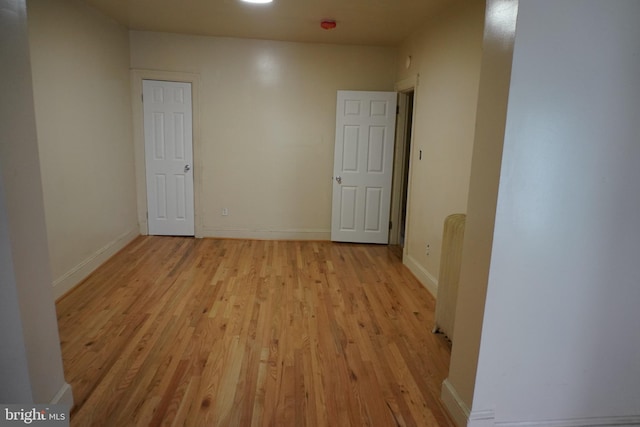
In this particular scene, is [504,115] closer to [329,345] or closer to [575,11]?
[575,11]

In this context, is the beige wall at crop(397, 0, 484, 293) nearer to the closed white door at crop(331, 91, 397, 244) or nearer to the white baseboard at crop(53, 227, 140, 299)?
the closed white door at crop(331, 91, 397, 244)

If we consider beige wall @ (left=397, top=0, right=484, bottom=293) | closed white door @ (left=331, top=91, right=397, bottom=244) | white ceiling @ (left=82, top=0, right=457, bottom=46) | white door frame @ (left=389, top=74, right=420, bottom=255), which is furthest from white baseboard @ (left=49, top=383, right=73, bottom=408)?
white door frame @ (left=389, top=74, right=420, bottom=255)

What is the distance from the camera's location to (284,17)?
3.88 m

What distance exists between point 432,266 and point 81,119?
12.1 ft

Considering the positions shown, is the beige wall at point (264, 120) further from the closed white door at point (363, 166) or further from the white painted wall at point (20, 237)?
the white painted wall at point (20, 237)

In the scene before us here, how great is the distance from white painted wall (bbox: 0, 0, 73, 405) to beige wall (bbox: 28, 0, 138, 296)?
66.3 inches

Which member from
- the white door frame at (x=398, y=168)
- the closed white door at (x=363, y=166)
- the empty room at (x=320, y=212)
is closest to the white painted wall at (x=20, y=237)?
the empty room at (x=320, y=212)

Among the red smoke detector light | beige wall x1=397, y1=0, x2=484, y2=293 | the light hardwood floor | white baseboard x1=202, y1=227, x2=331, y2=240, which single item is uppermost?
the red smoke detector light

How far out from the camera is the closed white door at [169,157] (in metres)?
4.97

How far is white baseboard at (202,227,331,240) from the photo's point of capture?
5352 millimetres

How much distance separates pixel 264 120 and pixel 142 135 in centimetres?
162

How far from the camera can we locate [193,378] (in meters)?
2.27

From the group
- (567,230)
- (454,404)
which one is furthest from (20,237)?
(567,230)

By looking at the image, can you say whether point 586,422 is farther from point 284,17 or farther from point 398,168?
point 284,17
